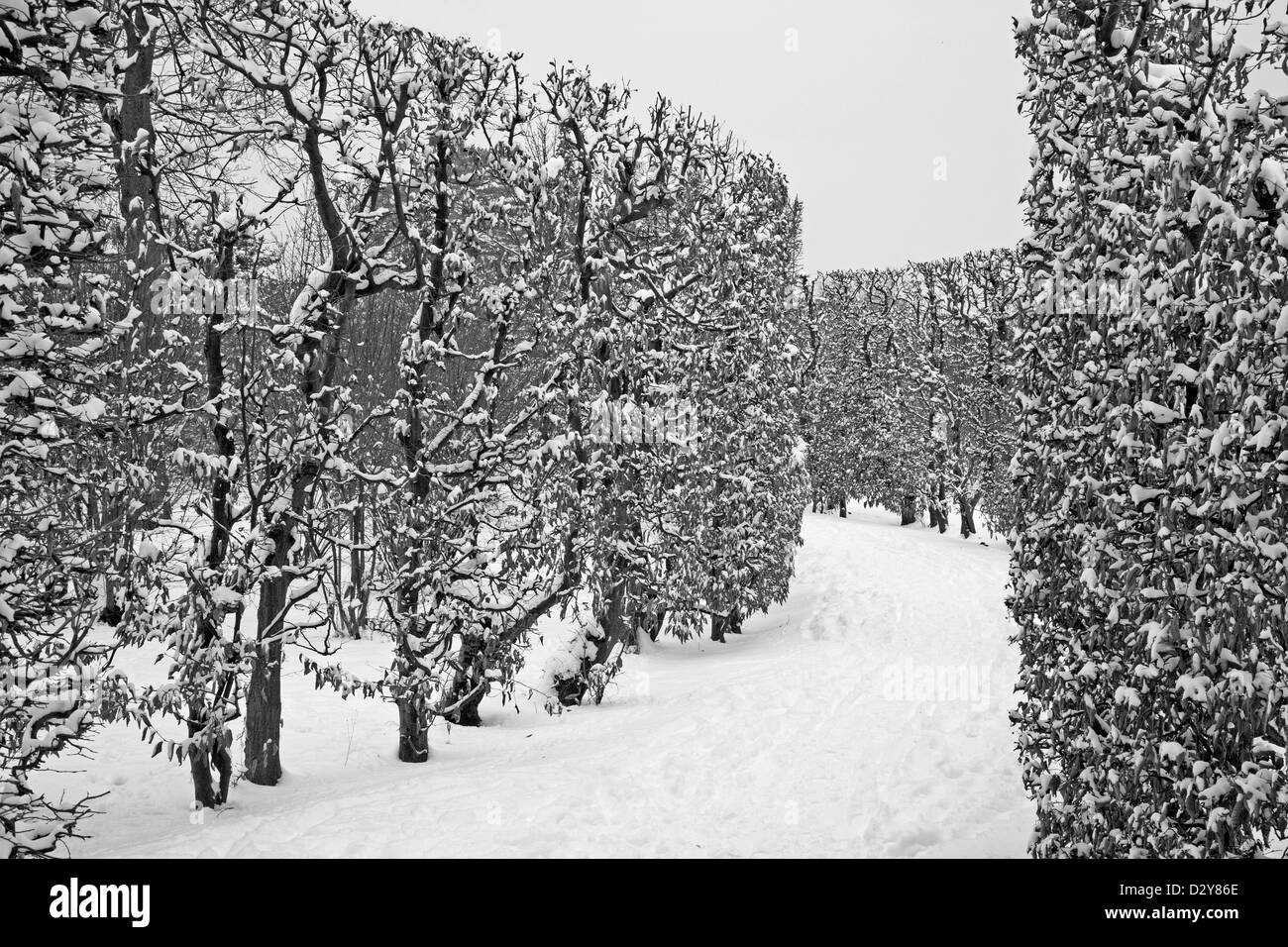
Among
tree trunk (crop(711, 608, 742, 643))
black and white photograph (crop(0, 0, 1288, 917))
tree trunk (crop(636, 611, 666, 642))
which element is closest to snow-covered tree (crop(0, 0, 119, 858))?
black and white photograph (crop(0, 0, 1288, 917))

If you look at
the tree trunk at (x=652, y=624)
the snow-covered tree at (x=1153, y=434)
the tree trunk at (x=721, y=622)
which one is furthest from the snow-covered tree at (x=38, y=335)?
the tree trunk at (x=721, y=622)

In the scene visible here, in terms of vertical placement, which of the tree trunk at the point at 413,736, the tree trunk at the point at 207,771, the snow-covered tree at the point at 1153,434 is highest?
the snow-covered tree at the point at 1153,434

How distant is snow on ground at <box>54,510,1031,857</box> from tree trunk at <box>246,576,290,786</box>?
0.26m

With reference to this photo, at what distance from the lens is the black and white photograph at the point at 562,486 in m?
3.91

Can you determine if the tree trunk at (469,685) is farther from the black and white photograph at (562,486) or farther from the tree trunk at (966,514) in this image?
the tree trunk at (966,514)

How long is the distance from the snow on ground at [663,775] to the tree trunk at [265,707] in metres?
0.26

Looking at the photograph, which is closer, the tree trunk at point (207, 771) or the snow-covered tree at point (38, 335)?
the snow-covered tree at point (38, 335)

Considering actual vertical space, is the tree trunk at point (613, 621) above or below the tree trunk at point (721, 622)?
above

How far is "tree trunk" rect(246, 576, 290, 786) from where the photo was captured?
7926mm

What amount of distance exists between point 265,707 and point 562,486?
4.13 m

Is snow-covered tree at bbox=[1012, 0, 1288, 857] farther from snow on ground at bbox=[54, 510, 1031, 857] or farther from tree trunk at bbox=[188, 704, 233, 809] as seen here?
tree trunk at bbox=[188, 704, 233, 809]

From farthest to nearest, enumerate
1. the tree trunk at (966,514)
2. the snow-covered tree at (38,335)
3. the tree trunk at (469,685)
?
the tree trunk at (966,514) → the tree trunk at (469,685) → the snow-covered tree at (38,335)
